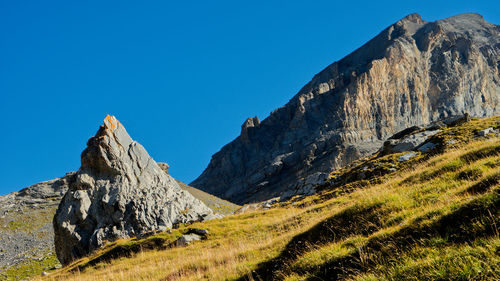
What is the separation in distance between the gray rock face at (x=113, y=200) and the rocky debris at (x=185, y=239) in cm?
1024

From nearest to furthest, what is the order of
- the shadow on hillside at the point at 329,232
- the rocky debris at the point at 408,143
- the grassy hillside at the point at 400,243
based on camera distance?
the grassy hillside at the point at 400,243
the shadow on hillside at the point at 329,232
the rocky debris at the point at 408,143

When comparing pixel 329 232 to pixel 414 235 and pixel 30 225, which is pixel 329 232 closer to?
pixel 414 235

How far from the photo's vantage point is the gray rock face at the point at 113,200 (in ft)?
128

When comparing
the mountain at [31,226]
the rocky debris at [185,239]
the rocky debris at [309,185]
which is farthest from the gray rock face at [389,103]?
the rocky debris at [185,239]

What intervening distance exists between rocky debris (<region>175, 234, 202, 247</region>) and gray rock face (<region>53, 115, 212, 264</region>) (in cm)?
1024

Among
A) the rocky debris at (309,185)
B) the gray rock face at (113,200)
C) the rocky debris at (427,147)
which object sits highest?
the gray rock face at (113,200)

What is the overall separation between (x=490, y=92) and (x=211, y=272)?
8874 inches

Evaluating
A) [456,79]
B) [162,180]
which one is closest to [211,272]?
[162,180]

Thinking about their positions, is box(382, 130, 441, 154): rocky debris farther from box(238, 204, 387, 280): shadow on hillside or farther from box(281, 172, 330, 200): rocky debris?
box(238, 204, 387, 280): shadow on hillside

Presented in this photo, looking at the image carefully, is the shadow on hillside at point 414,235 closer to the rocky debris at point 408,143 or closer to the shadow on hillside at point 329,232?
the shadow on hillside at point 329,232

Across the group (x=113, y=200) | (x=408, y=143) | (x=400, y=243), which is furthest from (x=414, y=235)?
(x=408, y=143)

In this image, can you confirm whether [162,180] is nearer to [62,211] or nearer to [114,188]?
[114,188]

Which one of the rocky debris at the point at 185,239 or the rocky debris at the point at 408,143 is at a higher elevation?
the rocky debris at the point at 408,143

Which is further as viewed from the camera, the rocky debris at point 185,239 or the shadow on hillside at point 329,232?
the rocky debris at point 185,239
